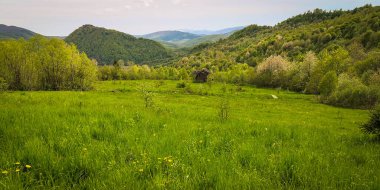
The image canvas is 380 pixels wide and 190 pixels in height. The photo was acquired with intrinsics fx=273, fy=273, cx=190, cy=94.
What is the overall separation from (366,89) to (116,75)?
11632 centimetres

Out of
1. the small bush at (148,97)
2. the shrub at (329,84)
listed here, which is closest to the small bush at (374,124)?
the small bush at (148,97)

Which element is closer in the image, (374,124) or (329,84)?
(374,124)

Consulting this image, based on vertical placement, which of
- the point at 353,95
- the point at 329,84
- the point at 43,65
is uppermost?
the point at 43,65

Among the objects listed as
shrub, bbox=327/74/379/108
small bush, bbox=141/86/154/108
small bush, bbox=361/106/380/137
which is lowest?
shrub, bbox=327/74/379/108

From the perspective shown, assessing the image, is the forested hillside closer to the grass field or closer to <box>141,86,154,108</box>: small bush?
<box>141,86,154,108</box>: small bush

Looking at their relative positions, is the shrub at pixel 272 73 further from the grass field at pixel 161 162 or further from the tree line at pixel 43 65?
the grass field at pixel 161 162

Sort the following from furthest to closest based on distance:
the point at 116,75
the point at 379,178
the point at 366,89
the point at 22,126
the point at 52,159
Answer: the point at 116,75 → the point at 366,89 → the point at 22,126 → the point at 52,159 → the point at 379,178

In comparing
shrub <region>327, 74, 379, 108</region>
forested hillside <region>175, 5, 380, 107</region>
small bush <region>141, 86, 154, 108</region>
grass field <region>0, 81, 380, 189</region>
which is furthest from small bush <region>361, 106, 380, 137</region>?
forested hillside <region>175, 5, 380, 107</region>

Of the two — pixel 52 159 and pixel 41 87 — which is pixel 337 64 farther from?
pixel 52 159

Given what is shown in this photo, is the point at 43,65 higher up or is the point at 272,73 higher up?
the point at 43,65

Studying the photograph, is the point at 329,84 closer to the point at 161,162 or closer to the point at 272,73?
the point at 272,73

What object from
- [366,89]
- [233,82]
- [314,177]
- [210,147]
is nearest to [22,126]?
[210,147]

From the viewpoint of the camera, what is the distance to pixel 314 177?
4984 mm

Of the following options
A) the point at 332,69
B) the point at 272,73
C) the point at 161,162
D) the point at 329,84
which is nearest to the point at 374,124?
the point at 161,162
